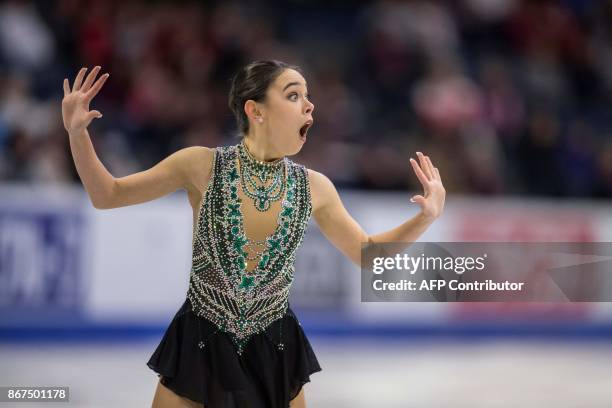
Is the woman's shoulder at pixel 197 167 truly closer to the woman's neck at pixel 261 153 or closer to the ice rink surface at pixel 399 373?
the woman's neck at pixel 261 153

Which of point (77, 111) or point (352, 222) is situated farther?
point (352, 222)

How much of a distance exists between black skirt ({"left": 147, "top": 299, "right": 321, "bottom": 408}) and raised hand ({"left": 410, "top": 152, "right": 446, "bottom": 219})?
2.00ft

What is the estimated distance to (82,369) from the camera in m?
5.70

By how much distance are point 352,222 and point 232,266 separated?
495mm

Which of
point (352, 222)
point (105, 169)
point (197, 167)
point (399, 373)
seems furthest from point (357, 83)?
point (105, 169)

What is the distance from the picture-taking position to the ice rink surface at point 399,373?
5.02m

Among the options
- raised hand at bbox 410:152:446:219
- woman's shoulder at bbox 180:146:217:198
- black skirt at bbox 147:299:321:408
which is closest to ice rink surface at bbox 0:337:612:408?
black skirt at bbox 147:299:321:408

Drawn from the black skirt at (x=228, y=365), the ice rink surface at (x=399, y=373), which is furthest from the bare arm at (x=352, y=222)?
the ice rink surface at (x=399, y=373)

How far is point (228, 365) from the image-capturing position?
9.48 ft

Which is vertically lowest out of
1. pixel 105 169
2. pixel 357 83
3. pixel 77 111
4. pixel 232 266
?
pixel 232 266

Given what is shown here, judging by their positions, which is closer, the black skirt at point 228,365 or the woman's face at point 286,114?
the black skirt at point 228,365

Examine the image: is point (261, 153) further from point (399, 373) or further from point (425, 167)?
point (399, 373)

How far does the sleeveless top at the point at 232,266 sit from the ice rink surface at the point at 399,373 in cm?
171

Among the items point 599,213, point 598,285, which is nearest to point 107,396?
point 598,285
